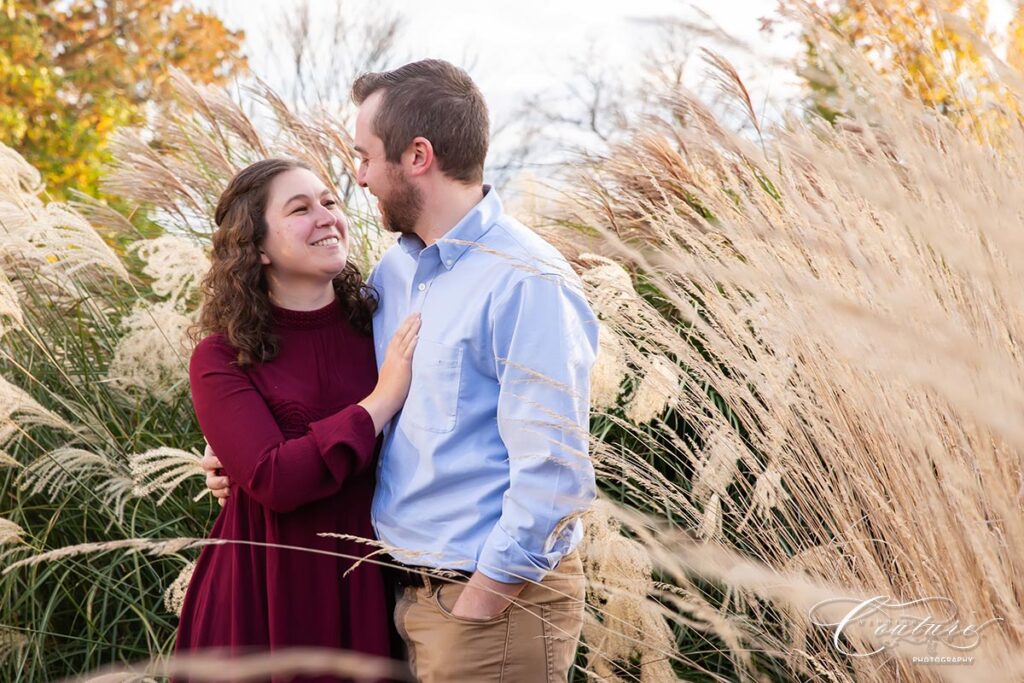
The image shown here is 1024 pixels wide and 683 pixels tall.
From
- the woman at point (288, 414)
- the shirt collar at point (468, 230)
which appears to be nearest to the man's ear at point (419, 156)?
the shirt collar at point (468, 230)

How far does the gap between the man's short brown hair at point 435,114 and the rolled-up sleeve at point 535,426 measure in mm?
438

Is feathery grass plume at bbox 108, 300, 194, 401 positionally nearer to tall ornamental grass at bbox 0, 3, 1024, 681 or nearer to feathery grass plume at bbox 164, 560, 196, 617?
tall ornamental grass at bbox 0, 3, 1024, 681

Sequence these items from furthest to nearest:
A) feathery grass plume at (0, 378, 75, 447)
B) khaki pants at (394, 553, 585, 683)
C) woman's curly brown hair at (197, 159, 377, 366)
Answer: feathery grass plume at (0, 378, 75, 447), woman's curly brown hair at (197, 159, 377, 366), khaki pants at (394, 553, 585, 683)

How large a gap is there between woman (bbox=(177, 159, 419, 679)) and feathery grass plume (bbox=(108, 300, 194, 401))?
883 mm

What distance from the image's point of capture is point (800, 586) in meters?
1.27

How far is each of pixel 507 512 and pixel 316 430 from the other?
1.79ft

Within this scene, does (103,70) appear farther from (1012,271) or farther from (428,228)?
(1012,271)

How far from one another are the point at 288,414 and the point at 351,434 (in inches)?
10.7

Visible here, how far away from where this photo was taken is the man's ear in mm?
2633

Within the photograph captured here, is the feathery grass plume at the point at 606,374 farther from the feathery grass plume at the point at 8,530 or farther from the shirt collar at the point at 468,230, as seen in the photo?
the feathery grass plume at the point at 8,530

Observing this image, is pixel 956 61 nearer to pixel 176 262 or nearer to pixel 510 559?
pixel 510 559

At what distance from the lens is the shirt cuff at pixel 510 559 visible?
2354 mm

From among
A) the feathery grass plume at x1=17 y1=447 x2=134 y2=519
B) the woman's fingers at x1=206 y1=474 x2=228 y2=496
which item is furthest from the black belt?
the feathery grass plume at x1=17 y1=447 x2=134 y2=519

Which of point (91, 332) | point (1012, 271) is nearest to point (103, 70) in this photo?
point (91, 332)
